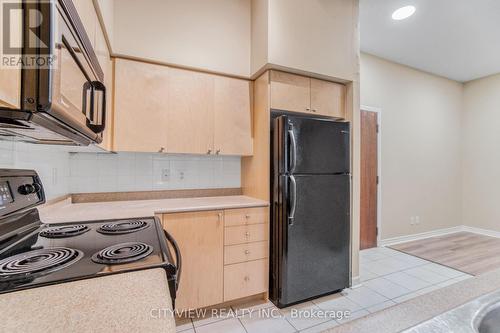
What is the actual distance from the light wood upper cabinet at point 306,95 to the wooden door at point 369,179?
1.19 m

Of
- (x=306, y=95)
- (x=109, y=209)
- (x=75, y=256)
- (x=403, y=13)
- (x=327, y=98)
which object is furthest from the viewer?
(x=403, y=13)

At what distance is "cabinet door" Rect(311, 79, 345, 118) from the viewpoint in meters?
2.37

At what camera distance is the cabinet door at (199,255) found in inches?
72.6

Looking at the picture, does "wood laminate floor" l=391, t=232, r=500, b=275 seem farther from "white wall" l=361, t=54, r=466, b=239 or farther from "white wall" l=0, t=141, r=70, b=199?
"white wall" l=0, t=141, r=70, b=199

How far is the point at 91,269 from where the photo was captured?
76 cm

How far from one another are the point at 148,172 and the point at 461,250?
168 inches

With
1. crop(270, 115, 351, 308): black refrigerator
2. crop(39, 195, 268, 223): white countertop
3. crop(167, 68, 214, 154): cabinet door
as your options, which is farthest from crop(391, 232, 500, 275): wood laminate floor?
crop(167, 68, 214, 154): cabinet door

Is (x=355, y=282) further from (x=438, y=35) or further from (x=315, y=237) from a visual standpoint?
(x=438, y=35)

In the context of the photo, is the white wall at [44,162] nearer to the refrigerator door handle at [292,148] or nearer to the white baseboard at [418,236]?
the refrigerator door handle at [292,148]

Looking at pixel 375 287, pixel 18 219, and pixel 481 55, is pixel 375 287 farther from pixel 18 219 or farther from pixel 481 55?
pixel 481 55

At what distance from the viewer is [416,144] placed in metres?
3.94

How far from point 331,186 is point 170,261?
67.0 inches

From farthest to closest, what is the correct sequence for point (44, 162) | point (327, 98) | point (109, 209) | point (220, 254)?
point (327, 98), point (220, 254), point (109, 209), point (44, 162)

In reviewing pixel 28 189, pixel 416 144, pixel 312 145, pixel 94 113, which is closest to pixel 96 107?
pixel 94 113
